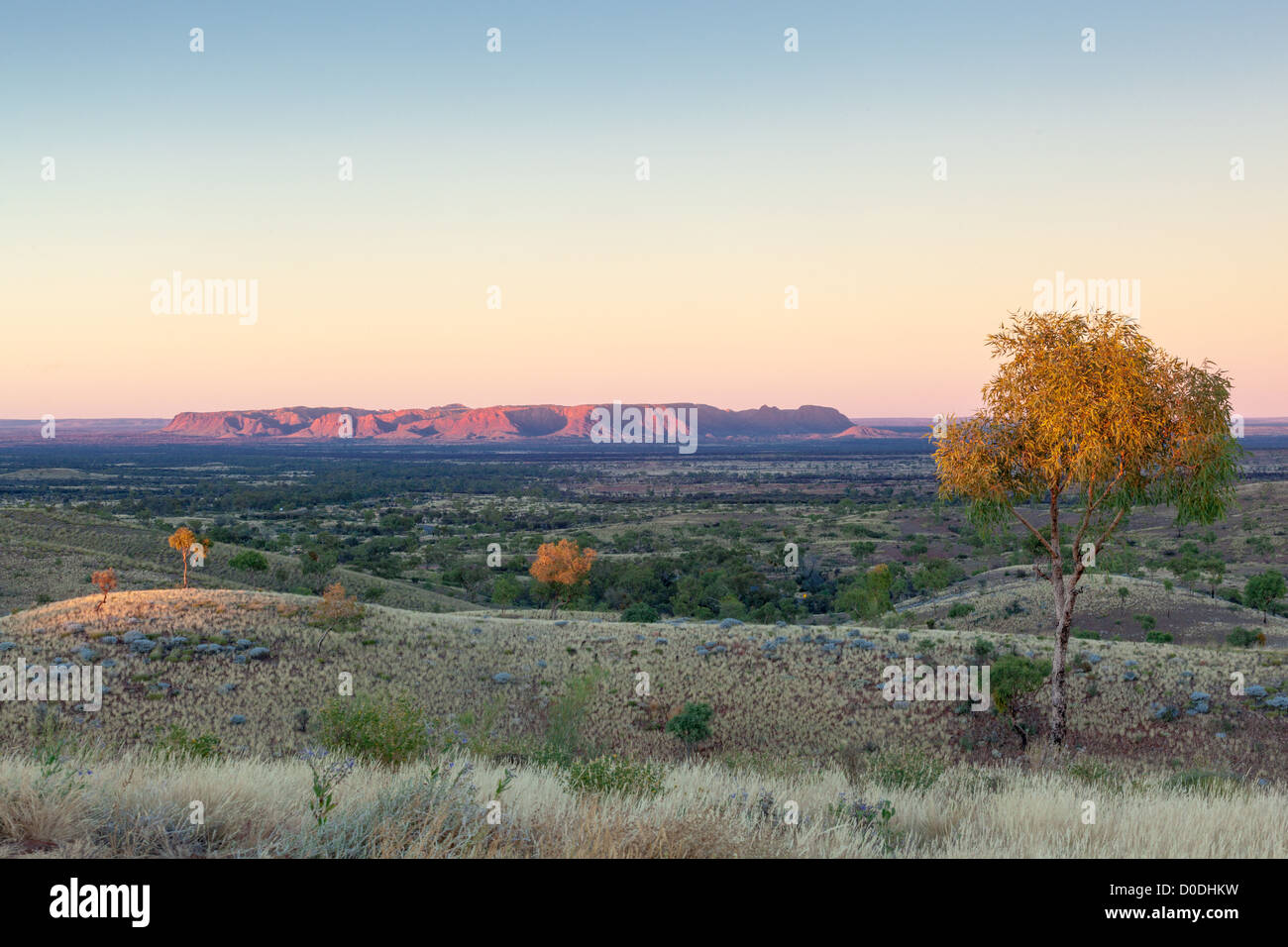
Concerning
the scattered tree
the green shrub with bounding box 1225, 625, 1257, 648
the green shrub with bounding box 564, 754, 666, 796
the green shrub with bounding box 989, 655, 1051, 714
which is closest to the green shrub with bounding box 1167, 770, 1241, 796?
the green shrub with bounding box 564, 754, 666, 796

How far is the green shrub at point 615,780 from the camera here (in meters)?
7.34

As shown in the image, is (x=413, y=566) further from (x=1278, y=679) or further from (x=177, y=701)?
(x=1278, y=679)

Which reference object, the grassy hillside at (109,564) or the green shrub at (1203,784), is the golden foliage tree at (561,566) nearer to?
the grassy hillside at (109,564)

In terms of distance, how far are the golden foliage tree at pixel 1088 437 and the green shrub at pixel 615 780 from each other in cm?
864

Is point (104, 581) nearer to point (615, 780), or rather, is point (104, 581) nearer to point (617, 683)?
point (617, 683)

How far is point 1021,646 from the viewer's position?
2517 centimetres

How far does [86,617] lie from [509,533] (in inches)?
2485

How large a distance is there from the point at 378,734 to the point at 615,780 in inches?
230

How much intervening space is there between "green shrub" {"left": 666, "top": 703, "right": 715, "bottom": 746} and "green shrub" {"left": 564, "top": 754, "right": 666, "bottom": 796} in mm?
11547

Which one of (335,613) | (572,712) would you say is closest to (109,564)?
(335,613)

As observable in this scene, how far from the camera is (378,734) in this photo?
1222 centimetres

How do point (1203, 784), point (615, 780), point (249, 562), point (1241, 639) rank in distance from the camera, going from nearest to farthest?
point (615, 780) → point (1203, 784) → point (1241, 639) → point (249, 562)
